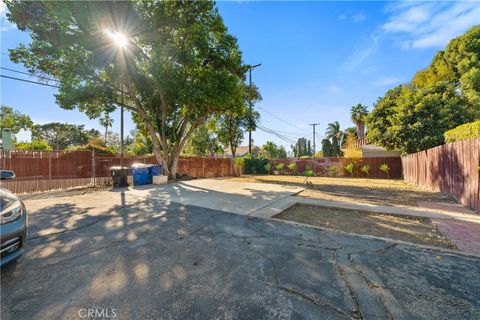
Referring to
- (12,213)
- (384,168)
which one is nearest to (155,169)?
(12,213)

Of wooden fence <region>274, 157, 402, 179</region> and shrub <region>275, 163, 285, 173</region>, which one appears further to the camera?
shrub <region>275, 163, 285, 173</region>

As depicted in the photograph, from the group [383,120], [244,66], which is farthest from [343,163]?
[244,66]

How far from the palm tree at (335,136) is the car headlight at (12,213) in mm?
42327

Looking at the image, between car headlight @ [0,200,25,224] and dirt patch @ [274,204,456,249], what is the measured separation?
15.3 ft

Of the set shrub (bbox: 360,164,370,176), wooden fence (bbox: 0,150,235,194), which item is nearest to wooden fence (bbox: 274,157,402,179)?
shrub (bbox: 360,164,370,176)

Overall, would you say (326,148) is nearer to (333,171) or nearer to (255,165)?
(333,171)

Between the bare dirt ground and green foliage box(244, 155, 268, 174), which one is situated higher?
green foliage box(244, 155, 268, 174)

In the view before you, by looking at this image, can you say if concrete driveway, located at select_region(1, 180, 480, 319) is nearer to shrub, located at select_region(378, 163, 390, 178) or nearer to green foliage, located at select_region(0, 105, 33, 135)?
shrub, located at select_region(378, 163, 390, 178)

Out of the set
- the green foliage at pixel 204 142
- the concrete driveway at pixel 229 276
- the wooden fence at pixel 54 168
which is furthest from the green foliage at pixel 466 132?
the green foliage at pixel 204 142

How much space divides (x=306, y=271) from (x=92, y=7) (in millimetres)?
12602

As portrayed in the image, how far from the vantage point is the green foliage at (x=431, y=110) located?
49.8 feet

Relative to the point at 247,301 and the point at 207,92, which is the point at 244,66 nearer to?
the point at 207,92

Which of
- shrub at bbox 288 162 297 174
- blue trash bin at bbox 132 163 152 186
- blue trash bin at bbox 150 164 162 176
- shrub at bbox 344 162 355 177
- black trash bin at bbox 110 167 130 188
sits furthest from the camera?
shrub at bbox 288 162 297 174

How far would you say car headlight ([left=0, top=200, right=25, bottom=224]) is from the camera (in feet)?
7.61
